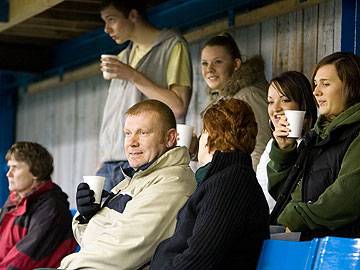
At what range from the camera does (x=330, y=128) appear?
4.04m

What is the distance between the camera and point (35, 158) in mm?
6164

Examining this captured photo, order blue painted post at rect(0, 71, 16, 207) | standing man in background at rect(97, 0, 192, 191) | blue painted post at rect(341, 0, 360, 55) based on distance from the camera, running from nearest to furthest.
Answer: blue painted post at rect(341, 0, 360, 55)
standing man in background at rect(97, 0, 192, 191)
blue painted post at rect(0, 71, 16, 207)

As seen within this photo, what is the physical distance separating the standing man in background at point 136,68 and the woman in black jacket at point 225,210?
7.22ft

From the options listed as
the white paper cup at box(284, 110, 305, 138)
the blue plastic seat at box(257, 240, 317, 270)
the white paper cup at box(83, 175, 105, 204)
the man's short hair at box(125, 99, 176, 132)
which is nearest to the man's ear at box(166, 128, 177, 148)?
the man's short hair at box(125, 99, 176, 132)

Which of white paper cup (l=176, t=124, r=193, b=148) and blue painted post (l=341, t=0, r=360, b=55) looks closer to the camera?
white paper cup (l=176, t=124, r=193, b=148)

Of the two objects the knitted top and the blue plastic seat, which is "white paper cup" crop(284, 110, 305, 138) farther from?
the blue plastic seat

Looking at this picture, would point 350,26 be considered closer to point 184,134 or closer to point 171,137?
point 184,134

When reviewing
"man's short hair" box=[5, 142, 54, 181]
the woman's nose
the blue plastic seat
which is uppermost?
the woman's nose

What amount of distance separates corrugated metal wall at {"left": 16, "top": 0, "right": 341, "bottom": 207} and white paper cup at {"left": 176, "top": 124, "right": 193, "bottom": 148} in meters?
1.27

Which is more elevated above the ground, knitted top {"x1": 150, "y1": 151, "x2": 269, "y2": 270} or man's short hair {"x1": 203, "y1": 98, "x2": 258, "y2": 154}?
man's short hair {"x1": 203, "y1": 98, "x2": 258, "y2": 154}

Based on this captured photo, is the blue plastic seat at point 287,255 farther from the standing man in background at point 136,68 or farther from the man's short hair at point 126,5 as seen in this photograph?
the man's short hair at point 126,5

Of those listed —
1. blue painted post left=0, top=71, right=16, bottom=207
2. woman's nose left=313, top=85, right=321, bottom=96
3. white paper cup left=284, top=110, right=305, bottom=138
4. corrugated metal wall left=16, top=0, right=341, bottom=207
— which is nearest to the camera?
woman's nose left=313, top=85, right=321, bottom=96

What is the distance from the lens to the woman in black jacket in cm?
352

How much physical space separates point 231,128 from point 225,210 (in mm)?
376
